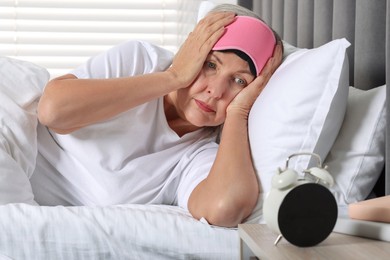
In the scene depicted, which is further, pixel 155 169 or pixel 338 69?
pixel 155 169

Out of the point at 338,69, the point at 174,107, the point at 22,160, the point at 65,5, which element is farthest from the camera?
the point at 65,5

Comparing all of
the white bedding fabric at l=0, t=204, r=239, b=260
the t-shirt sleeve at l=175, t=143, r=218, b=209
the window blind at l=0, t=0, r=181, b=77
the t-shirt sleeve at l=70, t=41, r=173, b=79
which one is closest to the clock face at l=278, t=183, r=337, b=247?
the white bedding fabric at l=0, t=204, r=239, b=260

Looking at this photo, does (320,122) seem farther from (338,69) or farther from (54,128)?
(54,128)

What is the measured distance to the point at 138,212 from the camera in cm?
134

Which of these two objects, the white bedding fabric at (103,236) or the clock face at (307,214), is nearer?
the clock face at (307,214)

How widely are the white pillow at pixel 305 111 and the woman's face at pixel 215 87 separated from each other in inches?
6.9

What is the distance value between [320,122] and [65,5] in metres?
2.13

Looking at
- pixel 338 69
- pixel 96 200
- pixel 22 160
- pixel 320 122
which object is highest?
pixel 338 69

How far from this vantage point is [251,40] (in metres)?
1.67

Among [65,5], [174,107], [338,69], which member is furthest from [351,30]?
[65,5]

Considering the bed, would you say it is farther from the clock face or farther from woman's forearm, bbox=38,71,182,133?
the clock face

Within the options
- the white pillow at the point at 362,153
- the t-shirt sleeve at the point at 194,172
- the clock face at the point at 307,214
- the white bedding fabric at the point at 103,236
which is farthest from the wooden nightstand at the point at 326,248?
the t-shirt sleeve at the point at 194,172

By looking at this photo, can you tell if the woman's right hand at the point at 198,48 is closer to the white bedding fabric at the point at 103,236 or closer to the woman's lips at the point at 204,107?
the woman's lips at the point at 204,107

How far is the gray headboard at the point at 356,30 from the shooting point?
1474 mm
